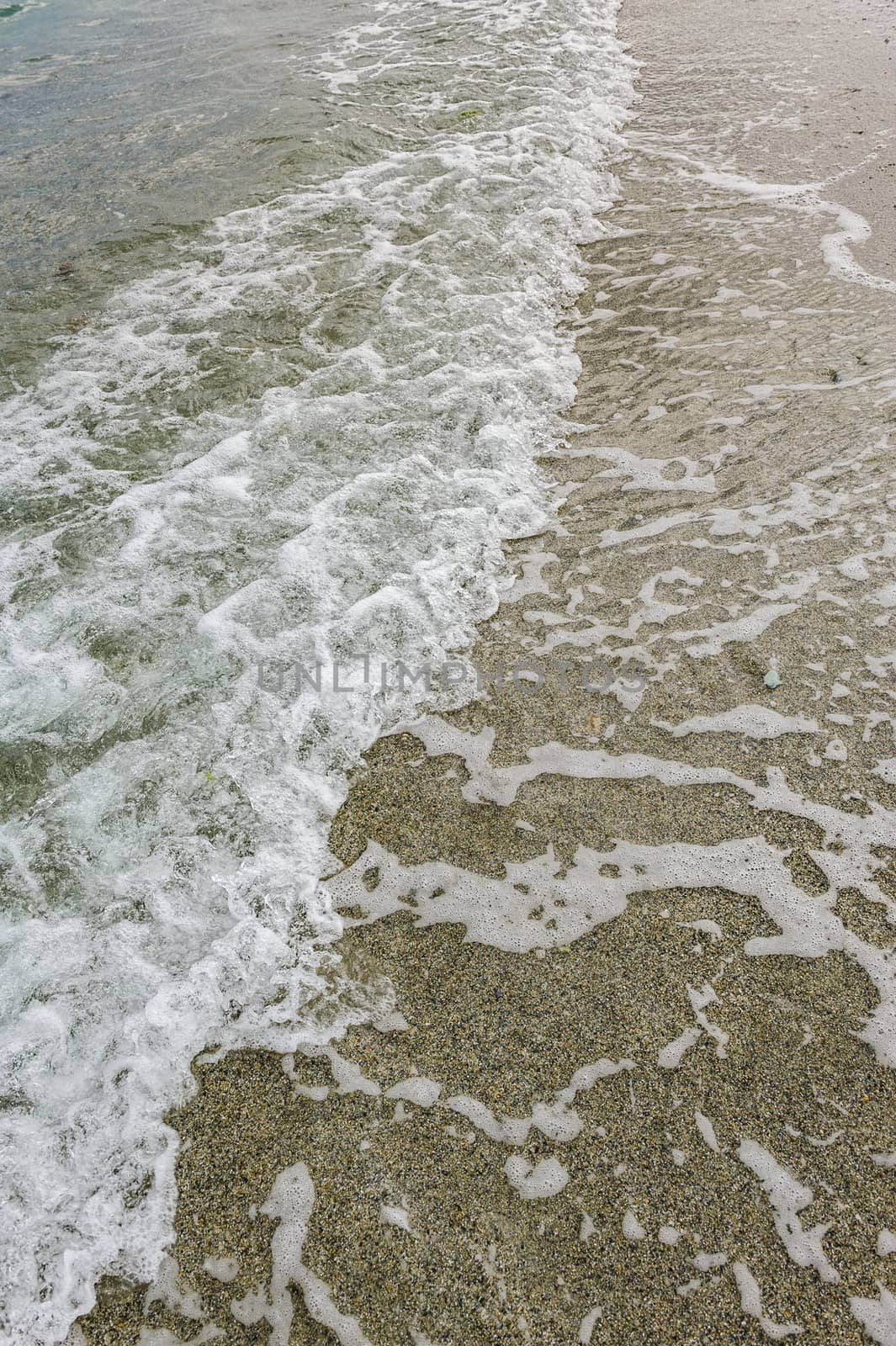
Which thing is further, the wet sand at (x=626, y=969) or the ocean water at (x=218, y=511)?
the ocean water at (x=218, y=511)

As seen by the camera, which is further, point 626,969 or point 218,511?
point 218,511

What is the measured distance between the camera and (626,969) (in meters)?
2.68

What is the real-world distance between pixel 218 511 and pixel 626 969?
11.1ft

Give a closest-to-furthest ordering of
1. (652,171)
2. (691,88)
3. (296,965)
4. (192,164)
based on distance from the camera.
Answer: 1. (296,965)
2. (652,171)
3. (192,164)
4. (691,88)

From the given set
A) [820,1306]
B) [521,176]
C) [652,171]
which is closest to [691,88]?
[652,171]

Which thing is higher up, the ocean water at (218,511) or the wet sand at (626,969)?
the ocean water at (218,511)

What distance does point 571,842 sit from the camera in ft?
9.96

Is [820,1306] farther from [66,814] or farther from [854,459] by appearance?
[854,459]

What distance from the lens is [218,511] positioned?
449 centimetres

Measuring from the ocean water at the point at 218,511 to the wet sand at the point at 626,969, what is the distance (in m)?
0.23

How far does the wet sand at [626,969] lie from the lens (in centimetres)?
210

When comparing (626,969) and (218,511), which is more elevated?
(218,511)

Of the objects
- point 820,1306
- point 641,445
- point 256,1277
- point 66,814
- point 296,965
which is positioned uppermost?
point 641,445

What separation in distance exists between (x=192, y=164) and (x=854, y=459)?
7.75 meters
